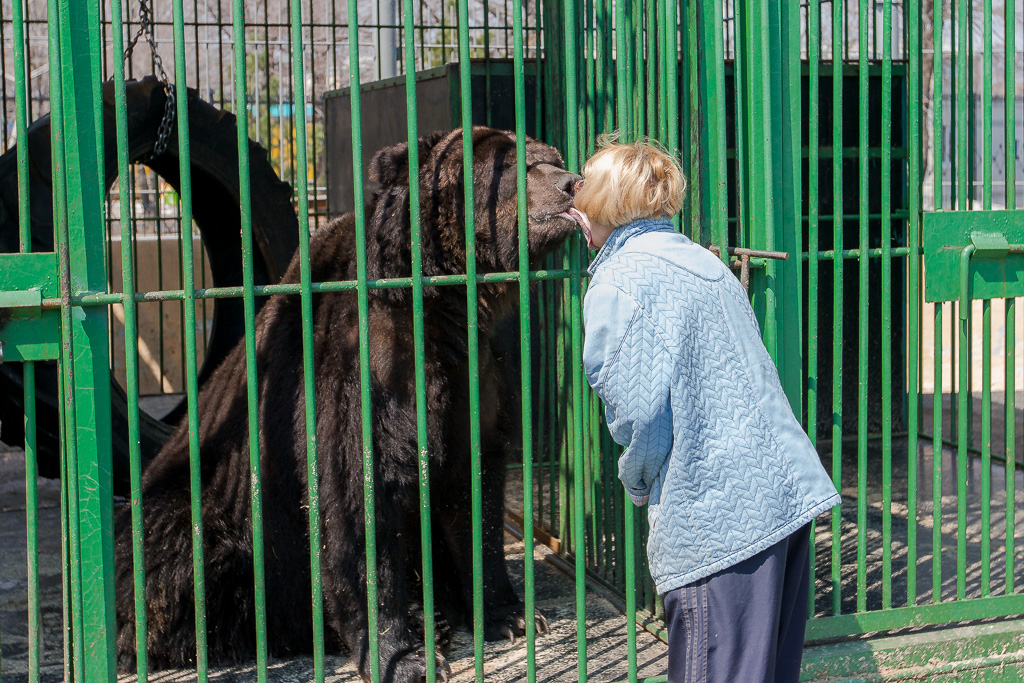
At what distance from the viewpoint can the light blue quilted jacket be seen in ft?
8.13

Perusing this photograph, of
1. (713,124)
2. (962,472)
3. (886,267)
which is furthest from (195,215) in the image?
(962,472)

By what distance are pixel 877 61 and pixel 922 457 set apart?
8.99 feet

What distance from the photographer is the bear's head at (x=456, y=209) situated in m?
3.63

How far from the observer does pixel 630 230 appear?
2648 mm

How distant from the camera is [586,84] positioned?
14.1 feet

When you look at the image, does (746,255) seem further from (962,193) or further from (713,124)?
(962,193)

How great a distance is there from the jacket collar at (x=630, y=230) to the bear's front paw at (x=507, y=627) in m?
1.80

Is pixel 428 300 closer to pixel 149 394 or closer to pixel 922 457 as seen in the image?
pixel 922 457

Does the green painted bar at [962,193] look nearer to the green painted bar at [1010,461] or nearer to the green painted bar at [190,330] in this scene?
the green painted bar at [1010,461]

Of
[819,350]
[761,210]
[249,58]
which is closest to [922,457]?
[819,350]

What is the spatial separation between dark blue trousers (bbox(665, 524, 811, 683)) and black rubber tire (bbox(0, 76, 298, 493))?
129 inches

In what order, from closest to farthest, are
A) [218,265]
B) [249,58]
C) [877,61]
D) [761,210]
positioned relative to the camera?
[761,210]
[218,265]
[877,61]
[249,58]

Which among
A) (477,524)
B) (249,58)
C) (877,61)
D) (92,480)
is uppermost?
Result: (249,58)

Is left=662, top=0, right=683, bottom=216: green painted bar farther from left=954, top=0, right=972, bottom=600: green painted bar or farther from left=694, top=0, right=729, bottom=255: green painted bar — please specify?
left=954, top=0, right=972, bottom=600: green painted bar
